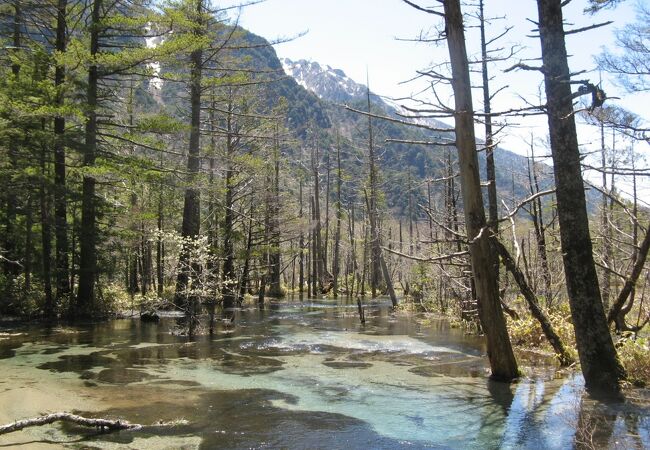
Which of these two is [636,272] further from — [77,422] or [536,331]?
[77,422]

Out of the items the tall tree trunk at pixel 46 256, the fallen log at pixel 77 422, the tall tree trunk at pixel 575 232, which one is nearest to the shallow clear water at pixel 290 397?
the fallen log at pixel 77 422

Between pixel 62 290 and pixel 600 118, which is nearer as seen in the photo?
pixel 600 118

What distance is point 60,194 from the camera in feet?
47.7

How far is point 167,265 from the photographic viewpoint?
18.5 metres

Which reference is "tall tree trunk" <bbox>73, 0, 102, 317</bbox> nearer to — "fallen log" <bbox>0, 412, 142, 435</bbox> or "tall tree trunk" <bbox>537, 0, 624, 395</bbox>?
"fallen log" <bbox>0, 412, 142, 435</bbox>

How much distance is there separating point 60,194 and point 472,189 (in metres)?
12.1

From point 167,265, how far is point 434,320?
10.3 meters

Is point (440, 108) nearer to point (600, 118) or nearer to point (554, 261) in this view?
point (600, 118)

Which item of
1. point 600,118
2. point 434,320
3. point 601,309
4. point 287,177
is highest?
point 287,177

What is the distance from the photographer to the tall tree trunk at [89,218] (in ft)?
50.4

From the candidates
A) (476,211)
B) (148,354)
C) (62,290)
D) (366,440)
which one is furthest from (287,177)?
(366,440)


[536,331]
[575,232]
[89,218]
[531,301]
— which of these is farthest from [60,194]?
[575,232]

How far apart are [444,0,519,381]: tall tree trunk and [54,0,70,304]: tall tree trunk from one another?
11789 millimetres

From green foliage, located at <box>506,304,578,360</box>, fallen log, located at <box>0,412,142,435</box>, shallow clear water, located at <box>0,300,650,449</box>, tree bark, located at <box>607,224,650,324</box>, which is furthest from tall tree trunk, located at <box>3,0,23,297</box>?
tree bark, located at <box>607,224,650,324</box>
